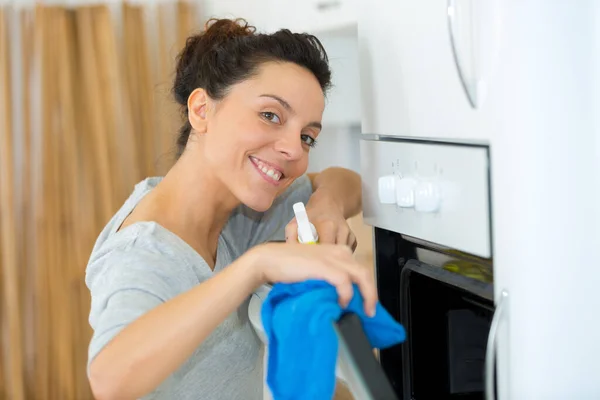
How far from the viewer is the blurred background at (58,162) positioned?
6.26 ft

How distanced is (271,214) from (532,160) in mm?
739

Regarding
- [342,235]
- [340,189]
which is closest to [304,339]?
[342,235]

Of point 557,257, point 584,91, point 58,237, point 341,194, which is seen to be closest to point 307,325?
point 557,257

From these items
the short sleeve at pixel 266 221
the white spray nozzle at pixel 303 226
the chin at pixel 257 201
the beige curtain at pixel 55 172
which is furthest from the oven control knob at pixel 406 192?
the beige curtain at pixel 55 172

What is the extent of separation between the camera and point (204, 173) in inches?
47.9

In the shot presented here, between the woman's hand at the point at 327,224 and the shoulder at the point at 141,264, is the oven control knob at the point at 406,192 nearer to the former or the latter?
the woman's hand at the point at 327,224

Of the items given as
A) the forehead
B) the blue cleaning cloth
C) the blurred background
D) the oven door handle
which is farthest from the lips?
the blurred background

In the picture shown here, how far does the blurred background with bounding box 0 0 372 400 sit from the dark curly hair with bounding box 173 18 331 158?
2.08 ft

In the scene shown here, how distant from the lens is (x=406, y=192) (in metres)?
0.99

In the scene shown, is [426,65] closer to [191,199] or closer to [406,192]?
[406,192]

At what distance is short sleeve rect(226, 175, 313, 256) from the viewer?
4.67 ft

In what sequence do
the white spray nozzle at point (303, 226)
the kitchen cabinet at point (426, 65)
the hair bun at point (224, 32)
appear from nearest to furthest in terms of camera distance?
the kitchen cabinet at point (426, 65) < the white spray nozzle at point (303, 226) < the hair bun at point (224, 32)

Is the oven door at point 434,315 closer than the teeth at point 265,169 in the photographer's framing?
Yes

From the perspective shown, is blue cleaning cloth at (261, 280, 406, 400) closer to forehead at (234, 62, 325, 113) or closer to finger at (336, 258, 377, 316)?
finger at (336, 258, 377, 316)
